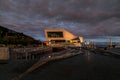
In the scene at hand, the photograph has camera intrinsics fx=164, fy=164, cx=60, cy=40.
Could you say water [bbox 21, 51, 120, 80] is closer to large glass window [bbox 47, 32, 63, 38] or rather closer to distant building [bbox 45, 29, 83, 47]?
distant building [bbox 45, 29, 83, 47]

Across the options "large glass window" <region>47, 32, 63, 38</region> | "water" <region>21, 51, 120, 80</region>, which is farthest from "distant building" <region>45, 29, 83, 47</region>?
"water" <region>21, 51, 120, 80</region>

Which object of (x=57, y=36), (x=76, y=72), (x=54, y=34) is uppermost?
(x=54, y=34)

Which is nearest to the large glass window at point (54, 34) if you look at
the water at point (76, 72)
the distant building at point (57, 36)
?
the distant building at point (57, 36)

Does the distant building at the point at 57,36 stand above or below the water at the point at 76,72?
above

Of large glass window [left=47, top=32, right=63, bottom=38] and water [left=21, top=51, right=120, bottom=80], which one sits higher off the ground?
large glass window [left=47, top=32, right=63, bottom=38]

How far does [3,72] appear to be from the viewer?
1322 centimetres

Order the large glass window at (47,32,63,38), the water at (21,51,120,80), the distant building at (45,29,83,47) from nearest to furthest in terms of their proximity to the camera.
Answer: the water at (21,51,120,80) < the distant building at (45,29,83,47) < the large glass window at (47,32,63,38)

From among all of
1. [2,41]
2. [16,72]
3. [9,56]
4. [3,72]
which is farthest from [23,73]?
[2,41]

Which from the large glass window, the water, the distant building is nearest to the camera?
the water

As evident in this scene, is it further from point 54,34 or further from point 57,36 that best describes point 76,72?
point 57,36

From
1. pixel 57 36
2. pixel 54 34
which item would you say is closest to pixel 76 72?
pixel 54 34

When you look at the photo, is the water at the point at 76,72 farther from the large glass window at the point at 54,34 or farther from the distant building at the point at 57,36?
the large glass window at the point at 54,34

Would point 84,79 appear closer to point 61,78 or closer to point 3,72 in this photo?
point 61,78

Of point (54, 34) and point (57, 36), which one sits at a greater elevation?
point (54, 34)
